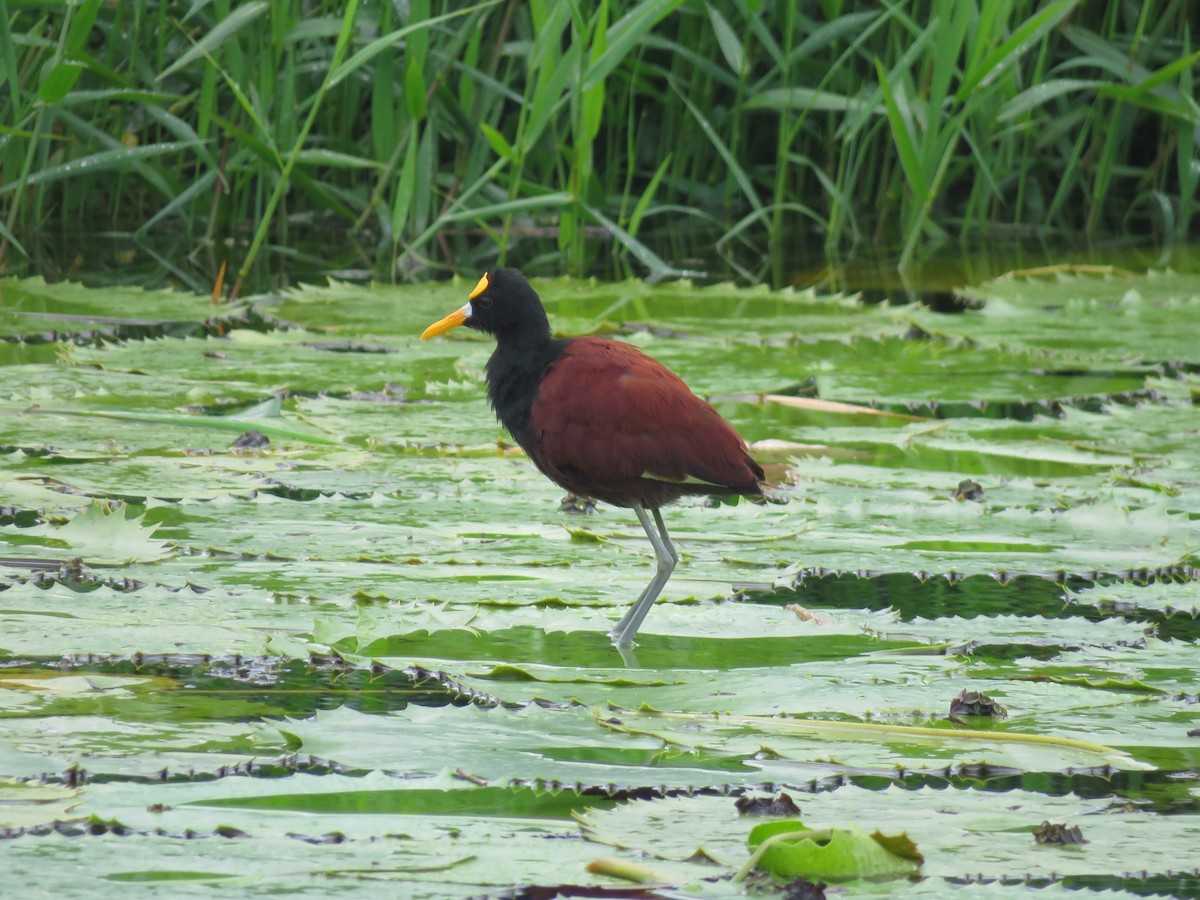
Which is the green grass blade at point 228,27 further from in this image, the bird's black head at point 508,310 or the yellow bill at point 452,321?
the bird's black head at point 508,310

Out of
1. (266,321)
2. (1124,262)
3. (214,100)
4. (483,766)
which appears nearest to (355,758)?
(483,766)

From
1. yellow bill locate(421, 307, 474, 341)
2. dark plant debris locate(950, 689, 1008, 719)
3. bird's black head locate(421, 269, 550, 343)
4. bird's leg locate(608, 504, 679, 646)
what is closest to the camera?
dark plant debris locate(950, 689, 1008, 719)

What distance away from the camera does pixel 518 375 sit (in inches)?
117

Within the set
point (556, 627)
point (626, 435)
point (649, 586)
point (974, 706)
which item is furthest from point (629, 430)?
point (974, 706)

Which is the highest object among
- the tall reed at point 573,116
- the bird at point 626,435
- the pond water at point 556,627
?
the tall reed at point 573,116

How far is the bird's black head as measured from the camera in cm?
305

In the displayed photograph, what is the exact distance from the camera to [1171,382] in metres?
4.59

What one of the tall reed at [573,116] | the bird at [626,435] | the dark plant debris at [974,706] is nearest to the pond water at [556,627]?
the dark plant debris at [974,706]

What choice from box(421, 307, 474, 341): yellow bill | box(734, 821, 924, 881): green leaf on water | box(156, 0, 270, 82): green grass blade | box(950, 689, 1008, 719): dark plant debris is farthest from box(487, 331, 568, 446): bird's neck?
box(156, 0, 270, 82): green grass blade

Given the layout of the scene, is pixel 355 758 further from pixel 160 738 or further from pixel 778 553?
pixel 778 553

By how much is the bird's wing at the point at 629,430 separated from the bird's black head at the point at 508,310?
0.20 meters

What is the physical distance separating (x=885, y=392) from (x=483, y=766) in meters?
2.69

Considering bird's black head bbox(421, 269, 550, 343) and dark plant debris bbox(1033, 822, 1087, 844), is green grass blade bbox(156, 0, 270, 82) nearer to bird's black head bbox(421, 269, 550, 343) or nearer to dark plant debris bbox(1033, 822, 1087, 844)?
bird's black head bbox(421, 269, 550, 343)

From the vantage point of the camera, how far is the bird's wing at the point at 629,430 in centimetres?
276
